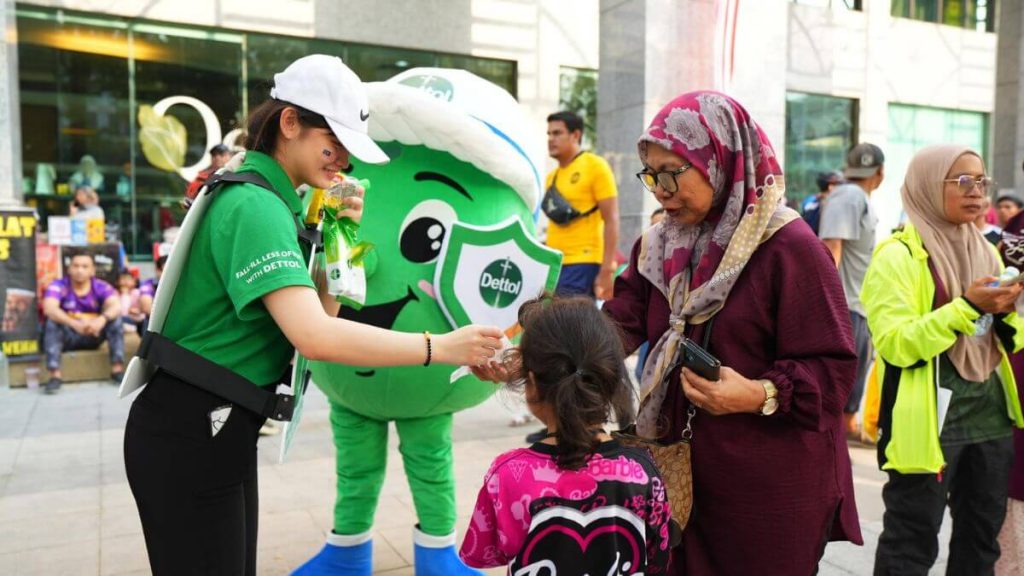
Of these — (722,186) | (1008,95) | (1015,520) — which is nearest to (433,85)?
(722,186)

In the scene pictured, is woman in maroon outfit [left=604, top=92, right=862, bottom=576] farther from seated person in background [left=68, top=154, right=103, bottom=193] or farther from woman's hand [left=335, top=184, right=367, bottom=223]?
seated person in background [left=68, top=154, right=103, bottom=193]

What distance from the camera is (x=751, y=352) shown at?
1.97 m

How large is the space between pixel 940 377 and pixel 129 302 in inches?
308

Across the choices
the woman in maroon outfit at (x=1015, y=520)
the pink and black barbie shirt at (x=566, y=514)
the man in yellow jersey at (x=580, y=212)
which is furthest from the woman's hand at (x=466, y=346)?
the man in yellow jersey at (x=580, y=212)

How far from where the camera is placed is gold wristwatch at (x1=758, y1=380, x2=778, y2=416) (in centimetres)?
187

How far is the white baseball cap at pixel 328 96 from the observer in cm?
199

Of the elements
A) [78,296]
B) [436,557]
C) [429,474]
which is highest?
[78,296]

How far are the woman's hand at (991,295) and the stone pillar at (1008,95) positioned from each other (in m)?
13.0

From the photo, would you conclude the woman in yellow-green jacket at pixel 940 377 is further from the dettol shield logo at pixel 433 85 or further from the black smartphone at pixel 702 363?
the dettol shield logo at pixel 433 85

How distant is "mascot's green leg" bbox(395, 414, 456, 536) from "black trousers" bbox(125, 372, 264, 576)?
1.26 metres

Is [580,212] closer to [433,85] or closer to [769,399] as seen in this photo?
[433,85]

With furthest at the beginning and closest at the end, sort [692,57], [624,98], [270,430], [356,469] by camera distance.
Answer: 1. [624,98]
2. [692,57]
3. [270,430]
4. [356,469]

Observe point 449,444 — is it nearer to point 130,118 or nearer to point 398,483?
point 398,483

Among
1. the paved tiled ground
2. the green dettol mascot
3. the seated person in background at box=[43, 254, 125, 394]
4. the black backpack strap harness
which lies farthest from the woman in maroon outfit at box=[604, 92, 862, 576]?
the seated person in background at box=[43, 254, 125, 394]
